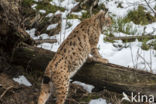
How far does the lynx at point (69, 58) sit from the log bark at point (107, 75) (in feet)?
0.63

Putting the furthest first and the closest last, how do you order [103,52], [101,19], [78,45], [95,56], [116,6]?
[116,6]
[103,52]
[101,19]
[95,56]
[78,45]

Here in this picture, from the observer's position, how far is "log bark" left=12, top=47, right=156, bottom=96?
3538 millimetres

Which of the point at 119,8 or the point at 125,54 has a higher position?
the point at 119,8

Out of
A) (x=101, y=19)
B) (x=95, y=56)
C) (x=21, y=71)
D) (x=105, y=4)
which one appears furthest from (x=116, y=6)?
(x=21, y=71)

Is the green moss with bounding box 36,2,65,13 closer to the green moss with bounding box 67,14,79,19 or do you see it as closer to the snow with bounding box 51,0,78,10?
the snow with bounding box 51,0,78,10

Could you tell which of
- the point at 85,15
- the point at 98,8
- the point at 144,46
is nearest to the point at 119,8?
the point at 98,8

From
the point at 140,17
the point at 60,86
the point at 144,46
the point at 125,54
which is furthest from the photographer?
the point at 140,17

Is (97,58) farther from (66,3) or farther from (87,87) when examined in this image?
(66,3)

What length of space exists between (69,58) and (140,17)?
3.27 m

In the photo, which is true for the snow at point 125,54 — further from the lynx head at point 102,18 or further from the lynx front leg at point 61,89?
the lynx front leg at point 61,89

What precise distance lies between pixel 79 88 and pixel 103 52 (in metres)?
1.33

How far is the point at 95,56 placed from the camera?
4.07 meters

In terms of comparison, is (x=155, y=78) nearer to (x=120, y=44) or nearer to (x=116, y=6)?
(x=120, y=44)

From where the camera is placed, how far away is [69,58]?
362 centimetres
